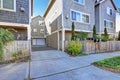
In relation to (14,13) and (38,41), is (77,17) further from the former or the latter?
(38,41)

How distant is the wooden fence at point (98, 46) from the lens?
→ 44.1ft

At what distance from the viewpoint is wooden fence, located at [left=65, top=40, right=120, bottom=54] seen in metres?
13.5

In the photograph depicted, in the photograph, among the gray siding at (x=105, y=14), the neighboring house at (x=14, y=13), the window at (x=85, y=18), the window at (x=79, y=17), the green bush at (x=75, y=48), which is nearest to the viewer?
the neighboring house at (x=14, y=13)

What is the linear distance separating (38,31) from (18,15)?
19759 mm

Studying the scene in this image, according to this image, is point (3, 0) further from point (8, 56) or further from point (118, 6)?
point (118, 6)

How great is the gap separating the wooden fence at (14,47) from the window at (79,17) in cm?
849

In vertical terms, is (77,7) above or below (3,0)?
above

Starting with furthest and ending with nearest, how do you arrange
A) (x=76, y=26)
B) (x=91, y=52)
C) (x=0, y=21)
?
1. (x=76, y=26)
2. (x=91, y=52)
3. (x=0, y=21)

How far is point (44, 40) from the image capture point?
30219 mm

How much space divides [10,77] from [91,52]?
10695 millimetres

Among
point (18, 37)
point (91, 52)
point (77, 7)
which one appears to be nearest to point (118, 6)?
point (77, 7)

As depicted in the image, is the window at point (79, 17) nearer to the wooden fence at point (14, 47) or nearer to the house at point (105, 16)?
the house at point (105, 16)

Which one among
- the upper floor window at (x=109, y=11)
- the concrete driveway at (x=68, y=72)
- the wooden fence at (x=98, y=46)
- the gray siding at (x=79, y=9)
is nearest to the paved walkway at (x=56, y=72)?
the concrete driveway at (x=68, y=72)

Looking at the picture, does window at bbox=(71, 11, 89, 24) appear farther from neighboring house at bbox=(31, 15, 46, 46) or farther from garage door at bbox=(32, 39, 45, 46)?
garage door at bbox=(32, 39, 45, 46)
